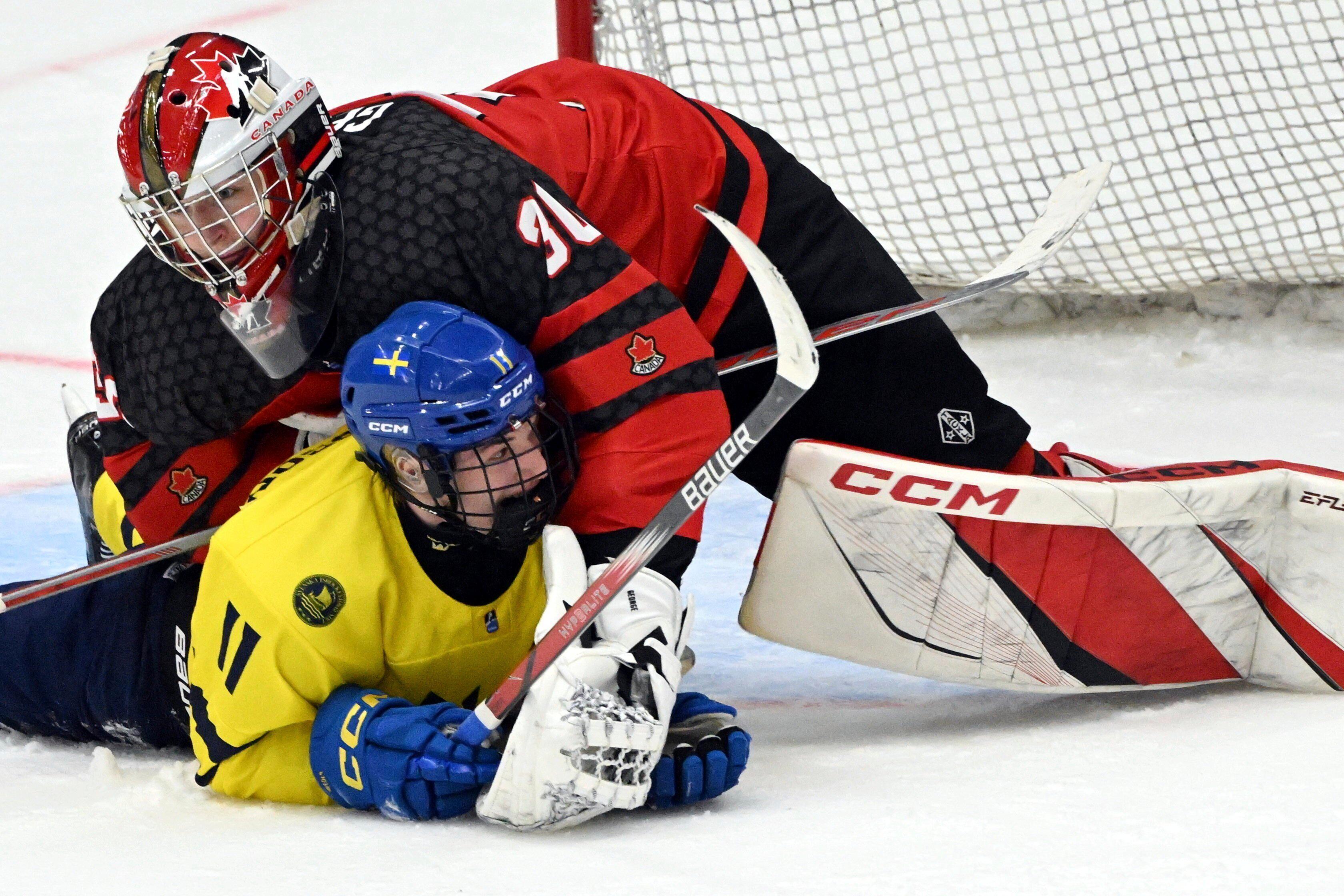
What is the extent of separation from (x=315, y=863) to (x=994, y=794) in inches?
27.7

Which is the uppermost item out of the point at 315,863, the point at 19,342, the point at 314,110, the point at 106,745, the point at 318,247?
the point at 314,110

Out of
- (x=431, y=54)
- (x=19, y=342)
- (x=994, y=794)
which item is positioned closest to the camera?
(x=994, y=794)

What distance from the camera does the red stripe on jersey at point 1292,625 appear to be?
2.03m

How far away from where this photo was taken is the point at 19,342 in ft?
13.3

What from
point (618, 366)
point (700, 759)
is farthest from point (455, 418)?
point (700, 759)

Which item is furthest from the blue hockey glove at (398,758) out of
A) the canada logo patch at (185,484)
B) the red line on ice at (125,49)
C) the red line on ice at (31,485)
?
the red line on ice at (125,49)

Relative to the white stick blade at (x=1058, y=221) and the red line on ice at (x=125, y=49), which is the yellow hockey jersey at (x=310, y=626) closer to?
the white stick blade at (x=1058, y=221)

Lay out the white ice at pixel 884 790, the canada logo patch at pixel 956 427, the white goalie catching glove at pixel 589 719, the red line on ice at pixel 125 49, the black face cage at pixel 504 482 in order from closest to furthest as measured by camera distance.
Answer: the white ice at pixel 884 790
the white goalie catching glove at pixel 589 719
the black face cage at pixel 504 482
the canada logo patch at pixel 956 427
the red line on ice at pixel 125 49

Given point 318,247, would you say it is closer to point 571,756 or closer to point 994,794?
point 571,756

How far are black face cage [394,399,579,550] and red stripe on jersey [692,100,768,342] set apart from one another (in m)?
0.38

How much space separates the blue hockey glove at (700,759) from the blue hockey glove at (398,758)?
18 cm

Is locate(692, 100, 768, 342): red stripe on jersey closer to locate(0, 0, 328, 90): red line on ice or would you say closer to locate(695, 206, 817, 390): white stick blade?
locate(695, 206, 817, 390): white stick blade

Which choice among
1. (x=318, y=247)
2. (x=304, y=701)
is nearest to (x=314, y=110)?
(x=318, y=247)

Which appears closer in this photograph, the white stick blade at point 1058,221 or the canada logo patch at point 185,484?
the canada logo patch at point 185,484
